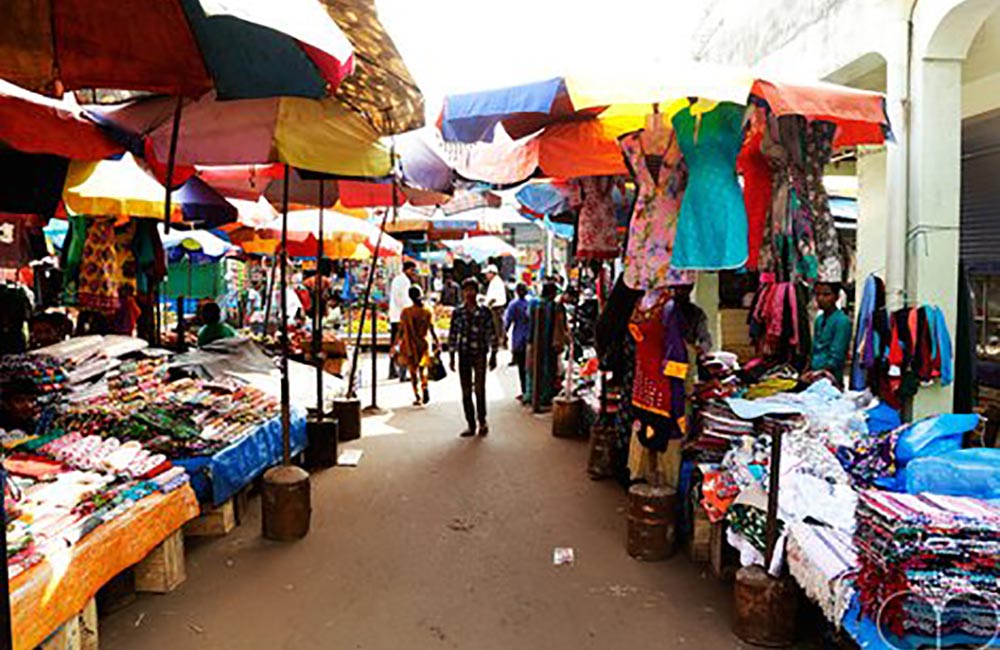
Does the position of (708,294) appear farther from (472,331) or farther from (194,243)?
(194,243)

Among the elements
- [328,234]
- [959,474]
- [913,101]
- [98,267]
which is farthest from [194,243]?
[959,474]

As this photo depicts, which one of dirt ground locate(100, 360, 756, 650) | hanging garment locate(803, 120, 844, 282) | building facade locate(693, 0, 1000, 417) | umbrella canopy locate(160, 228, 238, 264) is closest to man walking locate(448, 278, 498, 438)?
dirt ground locate(100, 360, 756, 650)

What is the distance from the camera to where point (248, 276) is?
67.9 ft

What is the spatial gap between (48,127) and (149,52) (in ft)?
4.64

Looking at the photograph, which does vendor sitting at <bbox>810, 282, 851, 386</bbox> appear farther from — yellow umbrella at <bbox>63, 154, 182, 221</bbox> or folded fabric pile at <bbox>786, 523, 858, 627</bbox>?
yellow umbrella at <bbox>63, 154, 182, 221</bbox>

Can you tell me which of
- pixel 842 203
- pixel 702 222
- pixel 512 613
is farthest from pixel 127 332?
pixel 842 203

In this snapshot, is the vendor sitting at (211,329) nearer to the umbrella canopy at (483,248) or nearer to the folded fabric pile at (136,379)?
the folded fabric pile at (136,379)

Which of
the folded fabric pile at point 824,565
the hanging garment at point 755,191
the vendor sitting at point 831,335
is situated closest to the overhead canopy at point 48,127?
the hanging garment at point 755,191

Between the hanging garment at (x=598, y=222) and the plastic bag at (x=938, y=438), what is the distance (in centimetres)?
340

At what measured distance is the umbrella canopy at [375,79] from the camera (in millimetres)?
3754

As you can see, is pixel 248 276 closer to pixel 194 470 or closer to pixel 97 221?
pixel 97 221

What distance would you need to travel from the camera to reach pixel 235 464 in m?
5.30

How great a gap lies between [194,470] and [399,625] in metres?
1.91

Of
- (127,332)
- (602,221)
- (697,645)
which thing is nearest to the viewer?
(697,645)
